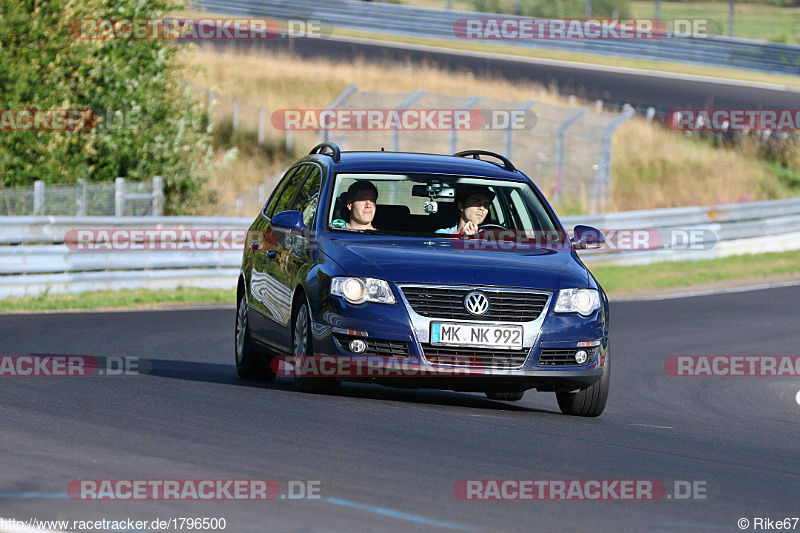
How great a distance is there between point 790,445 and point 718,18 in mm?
65299

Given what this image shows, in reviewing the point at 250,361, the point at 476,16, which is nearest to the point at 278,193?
the point at 250,361

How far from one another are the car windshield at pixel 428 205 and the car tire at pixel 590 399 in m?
1.25

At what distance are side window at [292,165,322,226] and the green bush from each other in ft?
45.1

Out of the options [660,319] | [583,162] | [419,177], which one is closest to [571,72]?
[583,162]

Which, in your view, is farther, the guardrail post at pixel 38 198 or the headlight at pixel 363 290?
the guardrail post at pixel 38 198

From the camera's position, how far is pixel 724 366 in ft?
48.5

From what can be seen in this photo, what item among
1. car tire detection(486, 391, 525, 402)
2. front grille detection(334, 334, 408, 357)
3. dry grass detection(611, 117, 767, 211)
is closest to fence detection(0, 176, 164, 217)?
car tire detection(486, 391, 525, 402)

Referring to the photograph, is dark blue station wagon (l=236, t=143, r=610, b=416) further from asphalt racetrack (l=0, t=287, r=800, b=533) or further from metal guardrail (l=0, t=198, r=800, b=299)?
metal guardrail (l=0, t=198, r=800, b=299)

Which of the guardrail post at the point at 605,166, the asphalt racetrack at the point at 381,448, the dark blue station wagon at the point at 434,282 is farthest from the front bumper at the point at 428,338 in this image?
the guardrail post at the point at 605,166

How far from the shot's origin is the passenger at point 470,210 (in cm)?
1016

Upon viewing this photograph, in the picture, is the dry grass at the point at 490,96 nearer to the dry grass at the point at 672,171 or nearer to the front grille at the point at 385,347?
the dry grass at the point at 672,171

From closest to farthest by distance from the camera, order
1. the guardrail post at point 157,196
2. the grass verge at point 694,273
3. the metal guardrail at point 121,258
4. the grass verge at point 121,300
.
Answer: the grass verge at point 121,300, the metal guardrail at point 121,258, the guardrail post at point 157,196, the grass verge at point 694,273

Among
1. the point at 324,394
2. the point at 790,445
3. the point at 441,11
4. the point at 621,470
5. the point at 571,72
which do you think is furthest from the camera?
the point at 441,11

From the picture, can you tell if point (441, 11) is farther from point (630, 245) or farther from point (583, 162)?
point (630, 245)
